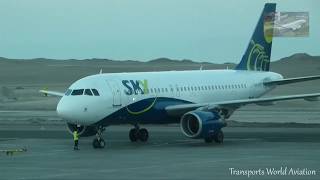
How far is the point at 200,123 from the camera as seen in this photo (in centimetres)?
3703

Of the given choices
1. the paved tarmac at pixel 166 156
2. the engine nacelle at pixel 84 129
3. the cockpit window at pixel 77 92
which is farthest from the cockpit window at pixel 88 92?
the engine nacelle at pixel 84 129

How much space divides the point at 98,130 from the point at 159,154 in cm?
573

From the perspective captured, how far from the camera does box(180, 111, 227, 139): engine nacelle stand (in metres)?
37.2

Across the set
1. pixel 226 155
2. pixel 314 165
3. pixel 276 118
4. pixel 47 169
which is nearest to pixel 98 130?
pixel 226 155

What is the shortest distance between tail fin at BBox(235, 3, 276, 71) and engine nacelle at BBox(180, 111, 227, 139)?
1010cm

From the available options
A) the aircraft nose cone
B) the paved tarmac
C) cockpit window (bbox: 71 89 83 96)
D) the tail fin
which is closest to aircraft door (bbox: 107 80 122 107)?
cockpit window (bbox: 71 89 83 96)

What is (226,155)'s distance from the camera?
1225 inches

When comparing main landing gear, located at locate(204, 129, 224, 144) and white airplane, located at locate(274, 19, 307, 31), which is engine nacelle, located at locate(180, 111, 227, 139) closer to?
main landing gear, located at locate(204, 129, 224, 144)

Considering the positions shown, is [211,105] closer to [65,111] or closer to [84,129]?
[84,129]

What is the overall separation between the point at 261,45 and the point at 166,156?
1941 centimetres

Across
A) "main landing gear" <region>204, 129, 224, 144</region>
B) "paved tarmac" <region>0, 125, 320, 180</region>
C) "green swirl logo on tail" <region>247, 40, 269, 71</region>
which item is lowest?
"paved tarmac" <region>0, 125, 320, 180</region>

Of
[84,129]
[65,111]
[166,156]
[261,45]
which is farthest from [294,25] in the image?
[166,156]

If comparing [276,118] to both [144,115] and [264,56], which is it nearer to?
[264,56]

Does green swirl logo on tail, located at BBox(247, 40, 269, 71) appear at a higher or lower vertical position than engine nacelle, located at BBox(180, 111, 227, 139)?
higher
